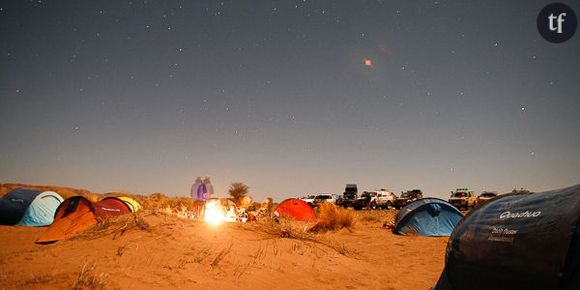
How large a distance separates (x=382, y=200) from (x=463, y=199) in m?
7.39

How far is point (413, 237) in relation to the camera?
1460 cm

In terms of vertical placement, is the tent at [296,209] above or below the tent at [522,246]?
below

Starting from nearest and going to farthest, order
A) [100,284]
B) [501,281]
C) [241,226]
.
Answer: [501,281], [100,284], [241,226]

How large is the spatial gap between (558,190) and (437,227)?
12.3 meters

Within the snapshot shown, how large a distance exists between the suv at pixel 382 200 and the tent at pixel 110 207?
998 inches

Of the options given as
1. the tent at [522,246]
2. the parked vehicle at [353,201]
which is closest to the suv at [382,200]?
the parked vehicle at [353,201]

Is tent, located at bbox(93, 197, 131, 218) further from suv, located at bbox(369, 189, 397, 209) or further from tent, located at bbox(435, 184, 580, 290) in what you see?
suv, located at bbox(369, 189, 397, 209)

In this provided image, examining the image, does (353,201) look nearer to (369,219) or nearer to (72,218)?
(369,219)

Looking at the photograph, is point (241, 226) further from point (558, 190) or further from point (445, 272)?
point (558, 190)

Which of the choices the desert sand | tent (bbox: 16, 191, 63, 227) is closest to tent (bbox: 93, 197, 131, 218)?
tent (bbox: 16, 191, 63, 227)

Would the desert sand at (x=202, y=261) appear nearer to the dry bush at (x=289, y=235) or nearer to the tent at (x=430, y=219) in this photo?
the dry bush at (x=289, y=235)

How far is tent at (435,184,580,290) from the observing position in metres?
2.90

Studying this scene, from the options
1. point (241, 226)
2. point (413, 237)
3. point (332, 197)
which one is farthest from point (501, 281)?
point (332, 197)

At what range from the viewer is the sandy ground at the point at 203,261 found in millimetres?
5465
